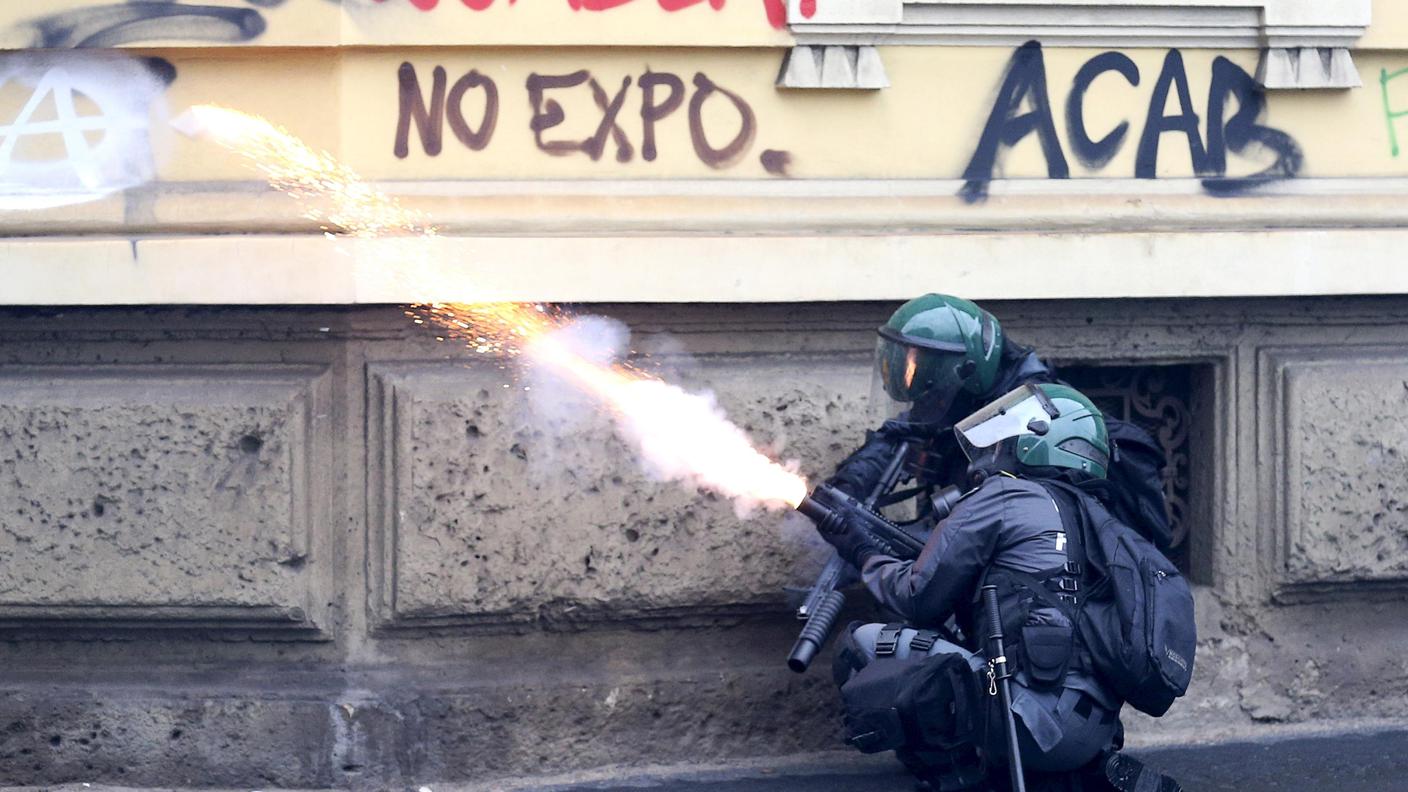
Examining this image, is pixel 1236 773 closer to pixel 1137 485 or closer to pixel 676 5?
pixel 1137 485

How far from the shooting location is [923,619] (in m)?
4.11

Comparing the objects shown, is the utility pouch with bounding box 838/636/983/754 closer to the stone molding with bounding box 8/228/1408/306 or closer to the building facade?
the building facade

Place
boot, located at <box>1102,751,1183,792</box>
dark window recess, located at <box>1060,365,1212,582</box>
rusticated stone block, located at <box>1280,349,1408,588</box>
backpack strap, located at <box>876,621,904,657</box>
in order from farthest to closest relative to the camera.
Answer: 1. dark window recess, located at <box>1060,365,1212,582</box>
2. rusticated stone block, located at <box>1280,349,1408,588</box>
3. backpack strap, located at <box>876,621,904,657</box>
4. boot, located at <box>1102,751,1183,792</box>

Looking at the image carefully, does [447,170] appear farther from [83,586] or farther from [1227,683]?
[1227,683]

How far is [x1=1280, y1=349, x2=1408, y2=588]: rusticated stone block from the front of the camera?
5273 mm

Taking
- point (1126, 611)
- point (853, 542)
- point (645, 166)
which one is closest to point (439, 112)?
point (645, 166)

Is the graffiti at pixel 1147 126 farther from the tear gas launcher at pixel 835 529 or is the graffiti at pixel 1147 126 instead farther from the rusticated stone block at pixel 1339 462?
the tear gas launcher at pixel 835 529

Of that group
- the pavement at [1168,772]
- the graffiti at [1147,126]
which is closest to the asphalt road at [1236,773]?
the pavement at [1168,772]

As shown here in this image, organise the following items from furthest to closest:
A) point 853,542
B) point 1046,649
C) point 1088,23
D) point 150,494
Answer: point 1088,23 < point 150,494 < point 853,542 < point 1046,649

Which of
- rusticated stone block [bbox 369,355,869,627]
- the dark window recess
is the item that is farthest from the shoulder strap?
the dark window recess

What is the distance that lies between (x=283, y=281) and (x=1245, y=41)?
311 cm

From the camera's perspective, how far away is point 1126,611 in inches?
156

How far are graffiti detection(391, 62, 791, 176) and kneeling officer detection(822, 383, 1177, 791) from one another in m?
1.28

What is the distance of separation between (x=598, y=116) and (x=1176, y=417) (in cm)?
218
